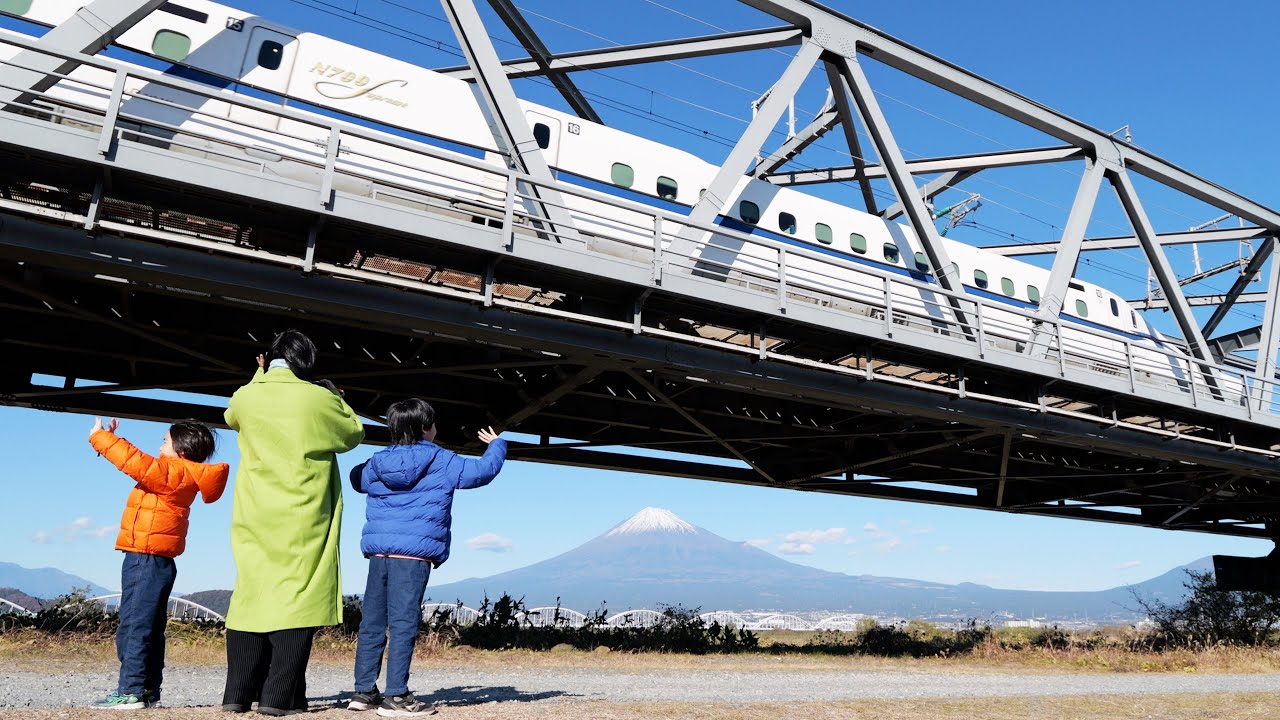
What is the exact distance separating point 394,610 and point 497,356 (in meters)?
9.74

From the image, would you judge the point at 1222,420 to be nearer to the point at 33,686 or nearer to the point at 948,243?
the point at 948,243

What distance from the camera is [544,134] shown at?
56.6ft

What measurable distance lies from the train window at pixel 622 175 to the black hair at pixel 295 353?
13.5 m

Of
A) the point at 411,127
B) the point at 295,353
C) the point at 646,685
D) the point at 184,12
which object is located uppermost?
the point at 184,12

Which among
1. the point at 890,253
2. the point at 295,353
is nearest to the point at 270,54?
the point at 295,353

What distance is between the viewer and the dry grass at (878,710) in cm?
511

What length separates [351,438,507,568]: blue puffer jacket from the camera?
5.47 m

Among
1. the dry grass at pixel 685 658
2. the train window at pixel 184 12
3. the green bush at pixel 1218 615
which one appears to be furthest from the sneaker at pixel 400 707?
the green bush at pixel 1218 615

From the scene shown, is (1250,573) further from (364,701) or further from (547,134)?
(364,701)

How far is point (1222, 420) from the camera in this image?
20.7m

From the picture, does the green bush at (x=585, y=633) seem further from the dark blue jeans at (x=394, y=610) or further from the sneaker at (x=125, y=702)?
the sneaker at (x=125, y=702)

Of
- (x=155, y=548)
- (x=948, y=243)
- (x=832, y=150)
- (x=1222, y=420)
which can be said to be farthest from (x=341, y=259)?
(x=1222, y=420)

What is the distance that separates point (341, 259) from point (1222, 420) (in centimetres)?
2026

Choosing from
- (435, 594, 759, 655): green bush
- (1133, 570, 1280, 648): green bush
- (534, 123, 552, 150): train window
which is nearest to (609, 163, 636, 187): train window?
(534, 123, 552, 150): train window
